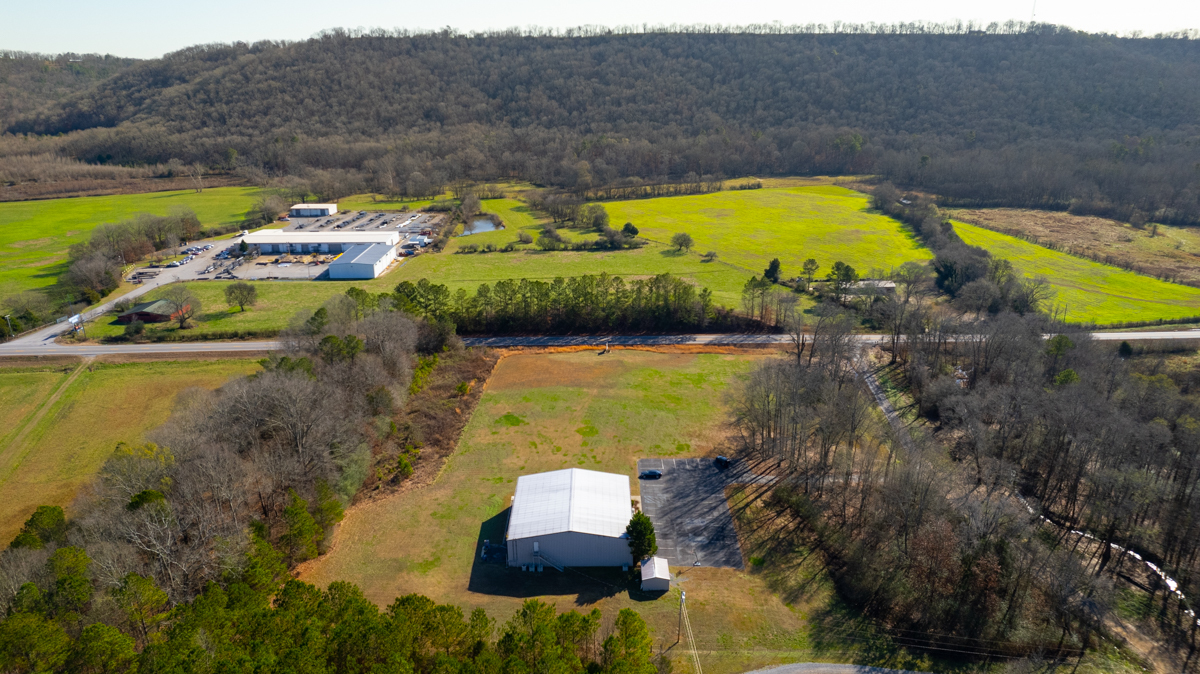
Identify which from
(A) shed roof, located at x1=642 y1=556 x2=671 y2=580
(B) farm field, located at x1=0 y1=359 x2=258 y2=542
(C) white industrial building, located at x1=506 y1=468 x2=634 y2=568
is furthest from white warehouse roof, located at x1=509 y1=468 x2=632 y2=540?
(B) farm field, located at x1=0 y1=359 x2=258 y2=542

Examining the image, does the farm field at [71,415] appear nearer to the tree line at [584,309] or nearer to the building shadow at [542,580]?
the tree line at [584,309]

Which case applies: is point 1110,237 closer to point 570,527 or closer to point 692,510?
point 692,510

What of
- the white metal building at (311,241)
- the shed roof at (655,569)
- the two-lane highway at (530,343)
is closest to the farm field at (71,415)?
the two-lane highway at (530,343)

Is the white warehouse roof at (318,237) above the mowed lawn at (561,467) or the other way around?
above

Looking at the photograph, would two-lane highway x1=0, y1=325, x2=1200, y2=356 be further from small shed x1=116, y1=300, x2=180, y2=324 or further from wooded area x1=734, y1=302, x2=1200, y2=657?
wooded area x1=734, y1=302, x2=1200, y2=657

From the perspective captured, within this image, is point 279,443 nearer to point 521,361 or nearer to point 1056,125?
point 521,361

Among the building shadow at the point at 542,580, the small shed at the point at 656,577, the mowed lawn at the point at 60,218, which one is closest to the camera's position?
the small shed at the point at 656,577

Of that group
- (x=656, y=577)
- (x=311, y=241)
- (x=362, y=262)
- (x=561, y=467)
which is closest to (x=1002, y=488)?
(x=656, y=577)
